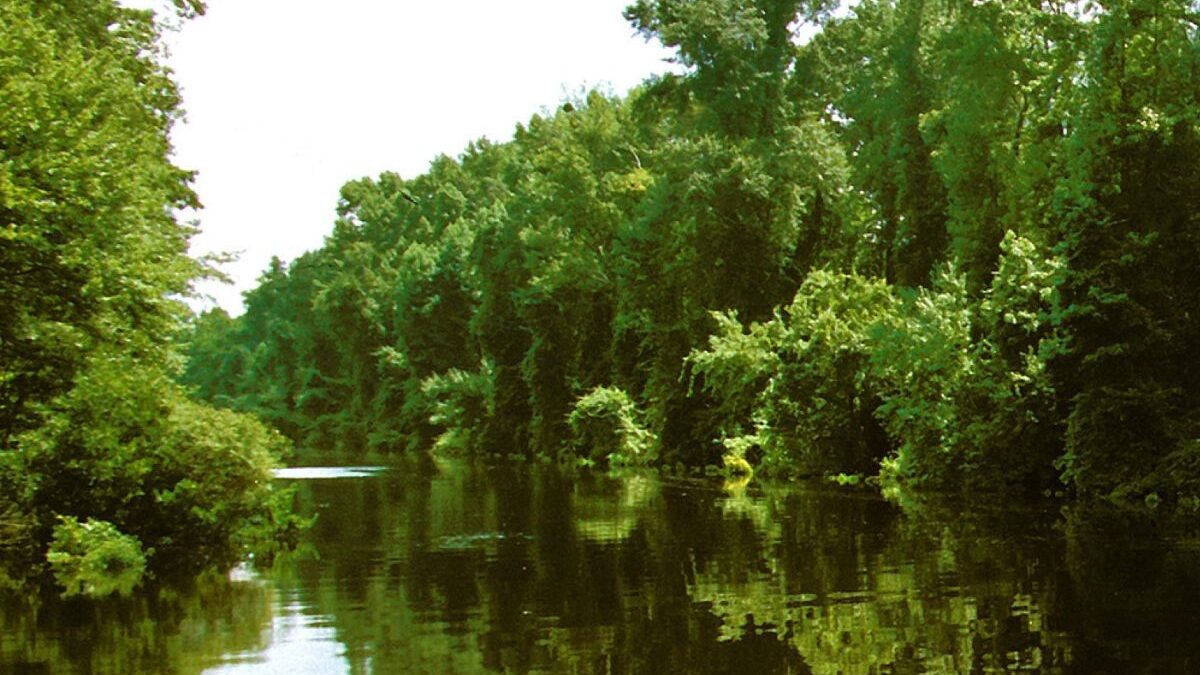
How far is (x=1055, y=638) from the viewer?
13602mm

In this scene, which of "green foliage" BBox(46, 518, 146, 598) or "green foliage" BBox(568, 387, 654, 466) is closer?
"green foliage" BBox(46, 518, 146, 598)

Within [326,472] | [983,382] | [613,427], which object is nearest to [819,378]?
[983,382]

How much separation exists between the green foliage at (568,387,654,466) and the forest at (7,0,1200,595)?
6.1 inches

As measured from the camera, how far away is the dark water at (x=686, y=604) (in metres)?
13.4

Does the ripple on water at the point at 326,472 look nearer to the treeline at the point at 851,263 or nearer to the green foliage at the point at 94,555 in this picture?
the treeline at the point at 851,263

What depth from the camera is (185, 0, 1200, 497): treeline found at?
28.0 meters

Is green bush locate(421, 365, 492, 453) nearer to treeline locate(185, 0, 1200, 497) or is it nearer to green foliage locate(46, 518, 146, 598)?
treeline locate(185, 0, 1200, 497)

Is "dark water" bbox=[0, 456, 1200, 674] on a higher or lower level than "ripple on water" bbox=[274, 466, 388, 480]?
lower

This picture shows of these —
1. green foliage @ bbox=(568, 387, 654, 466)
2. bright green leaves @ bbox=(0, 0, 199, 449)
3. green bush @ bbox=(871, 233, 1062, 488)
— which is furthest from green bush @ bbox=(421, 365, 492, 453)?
bright green leaves @ bbox=(0, 0, 199, 449)

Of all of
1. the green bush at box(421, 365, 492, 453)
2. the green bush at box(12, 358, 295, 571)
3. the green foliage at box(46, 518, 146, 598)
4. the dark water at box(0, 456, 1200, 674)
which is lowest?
the dark water at box(0, 456, 1200, 674)

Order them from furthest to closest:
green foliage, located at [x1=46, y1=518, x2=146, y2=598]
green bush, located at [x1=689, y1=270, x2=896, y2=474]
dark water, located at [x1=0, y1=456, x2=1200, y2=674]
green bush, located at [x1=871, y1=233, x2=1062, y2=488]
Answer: green bush, located at [x1=689, y1=270, x2=896, y2=474]
green bush, located at [x1=871, y1=233, x2=1062, y2=488]
green foliage, located at [x1=46, y1=518, x2=146, y2=598]
dark water, located at [x1=0, y1=456, x2=1200, y2=674]

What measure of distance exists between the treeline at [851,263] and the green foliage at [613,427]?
0.16m

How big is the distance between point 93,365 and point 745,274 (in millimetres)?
27982

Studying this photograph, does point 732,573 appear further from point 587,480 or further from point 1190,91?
point 587,480
